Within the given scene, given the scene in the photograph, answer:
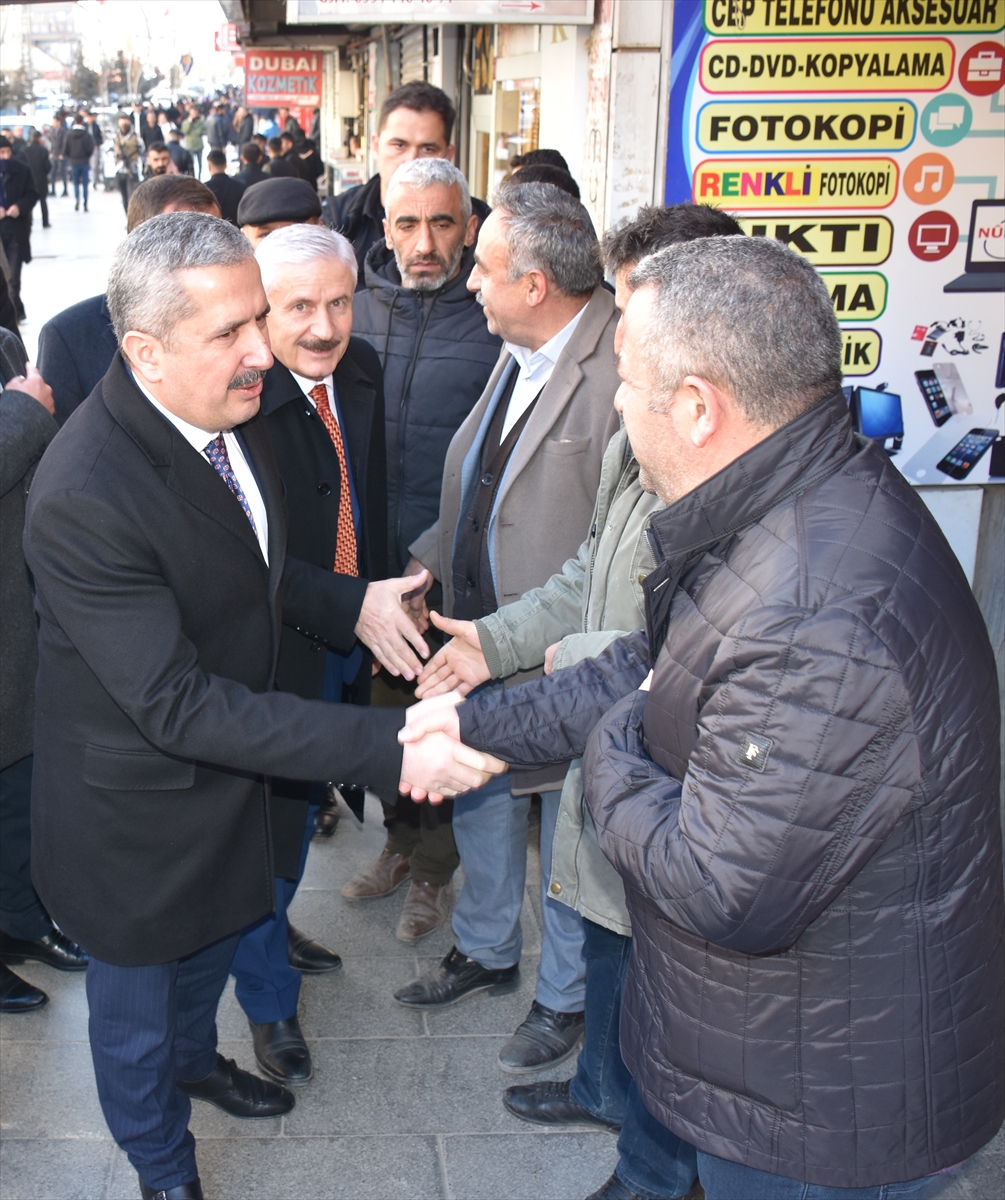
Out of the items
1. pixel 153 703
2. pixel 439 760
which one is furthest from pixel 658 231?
pixel 153 703

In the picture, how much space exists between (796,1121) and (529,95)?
6819mm

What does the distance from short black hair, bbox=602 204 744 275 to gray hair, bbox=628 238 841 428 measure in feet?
3.31

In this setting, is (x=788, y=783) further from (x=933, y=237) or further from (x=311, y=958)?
(x=933, y=237)

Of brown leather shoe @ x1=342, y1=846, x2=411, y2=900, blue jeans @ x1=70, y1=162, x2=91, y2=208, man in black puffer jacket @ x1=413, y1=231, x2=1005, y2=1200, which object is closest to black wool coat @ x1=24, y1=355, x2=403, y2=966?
man in black puffer jacket @ x1=413, y1=231, x2=1005, y2=1200

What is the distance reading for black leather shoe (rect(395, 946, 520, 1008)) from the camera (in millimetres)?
3600

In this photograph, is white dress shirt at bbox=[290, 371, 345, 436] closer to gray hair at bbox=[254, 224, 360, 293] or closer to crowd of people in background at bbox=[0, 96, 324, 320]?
gray hair at bbox=[254, 224, 360, 293]

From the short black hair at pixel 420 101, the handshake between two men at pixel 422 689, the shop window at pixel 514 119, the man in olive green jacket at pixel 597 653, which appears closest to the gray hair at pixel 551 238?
the man in olive green jacket at pixel 597 653

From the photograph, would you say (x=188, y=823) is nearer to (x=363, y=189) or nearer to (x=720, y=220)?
(x=720, y=220)

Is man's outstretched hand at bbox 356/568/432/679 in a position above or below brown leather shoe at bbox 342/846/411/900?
above

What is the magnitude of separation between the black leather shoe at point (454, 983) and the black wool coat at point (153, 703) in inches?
41.1

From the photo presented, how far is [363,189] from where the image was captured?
19.6 feet

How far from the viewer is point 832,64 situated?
4023 mm

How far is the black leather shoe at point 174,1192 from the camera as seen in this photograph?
8.81 feet

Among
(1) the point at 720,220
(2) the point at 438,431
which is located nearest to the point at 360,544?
(2) the point at 438,431
